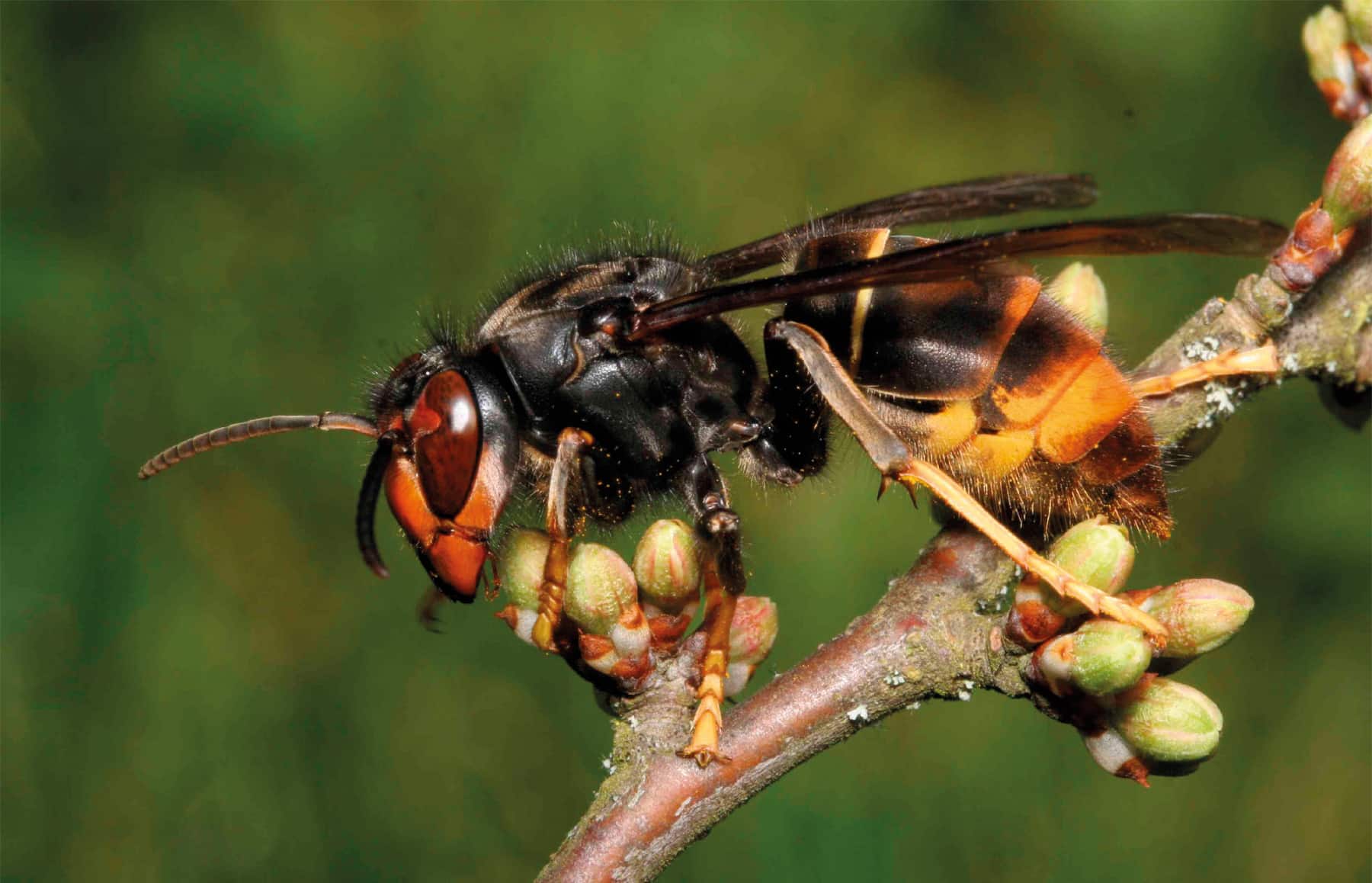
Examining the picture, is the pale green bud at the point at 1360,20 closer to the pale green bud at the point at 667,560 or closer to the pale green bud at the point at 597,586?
the pale green bud at the point at 667,560

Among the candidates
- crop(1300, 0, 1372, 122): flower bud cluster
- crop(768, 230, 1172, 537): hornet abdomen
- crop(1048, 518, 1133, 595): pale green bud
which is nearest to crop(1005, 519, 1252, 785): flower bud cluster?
crop(1048, 518, 1133, 595): pale green bud

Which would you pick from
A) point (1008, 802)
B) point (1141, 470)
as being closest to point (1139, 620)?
point (1141, 470)

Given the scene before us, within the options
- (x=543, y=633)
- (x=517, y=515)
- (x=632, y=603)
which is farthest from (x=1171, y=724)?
(x=517, y=515)

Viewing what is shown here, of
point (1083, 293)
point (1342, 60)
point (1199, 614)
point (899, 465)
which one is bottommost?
point (1199, 614)

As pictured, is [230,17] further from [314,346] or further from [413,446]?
[413,446]

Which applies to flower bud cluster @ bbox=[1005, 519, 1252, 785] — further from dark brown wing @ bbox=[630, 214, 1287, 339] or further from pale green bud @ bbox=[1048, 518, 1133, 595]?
dark brown wing @ bbox=[630, 214, 1287, 339]


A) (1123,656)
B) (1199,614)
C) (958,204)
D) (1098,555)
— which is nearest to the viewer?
(1123,656)

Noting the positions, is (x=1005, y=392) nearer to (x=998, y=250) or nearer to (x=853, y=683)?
(x=998, y=250)

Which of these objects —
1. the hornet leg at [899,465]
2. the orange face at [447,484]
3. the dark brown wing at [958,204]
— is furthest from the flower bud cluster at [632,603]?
the dark brown wing at [958,204]
